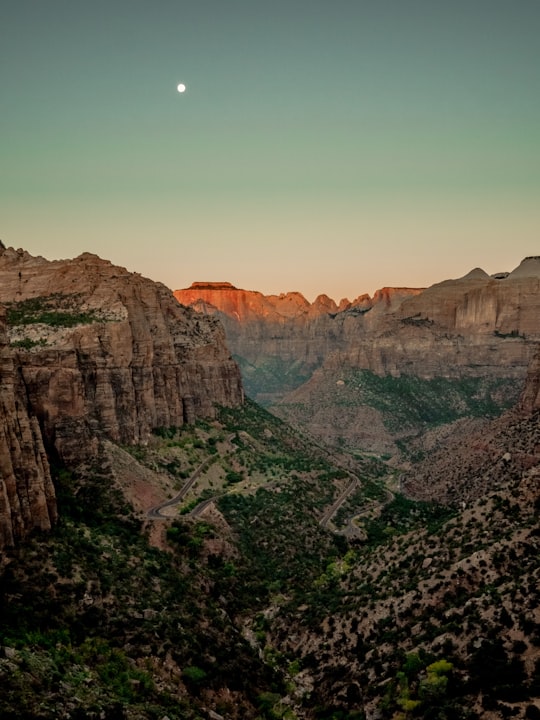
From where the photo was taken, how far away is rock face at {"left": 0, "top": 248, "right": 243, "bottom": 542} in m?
60.2

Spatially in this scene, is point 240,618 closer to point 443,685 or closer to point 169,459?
point 443,685

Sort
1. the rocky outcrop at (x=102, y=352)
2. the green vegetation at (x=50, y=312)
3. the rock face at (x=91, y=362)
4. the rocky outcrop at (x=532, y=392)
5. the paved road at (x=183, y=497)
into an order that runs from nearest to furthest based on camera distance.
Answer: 1. the rock face at (x=91, y=362)
2. the rocky outcrop at (x=102, y=352)
3. the paved road at (x=183, y=497)
4. the green vegetation at (x=50, y=312)
5. the rocky outcrop at (x=532, y=392)

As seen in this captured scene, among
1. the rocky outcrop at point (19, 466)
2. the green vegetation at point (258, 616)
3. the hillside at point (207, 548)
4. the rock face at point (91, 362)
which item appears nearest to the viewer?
the green vegetation at point (258, 616)

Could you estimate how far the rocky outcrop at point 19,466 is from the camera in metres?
47.3

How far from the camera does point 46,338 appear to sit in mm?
70062

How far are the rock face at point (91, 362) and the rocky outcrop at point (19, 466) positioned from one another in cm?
10

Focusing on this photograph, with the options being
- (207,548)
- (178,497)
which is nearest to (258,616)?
(207,548)

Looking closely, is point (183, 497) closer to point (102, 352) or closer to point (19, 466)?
point (102, 352)

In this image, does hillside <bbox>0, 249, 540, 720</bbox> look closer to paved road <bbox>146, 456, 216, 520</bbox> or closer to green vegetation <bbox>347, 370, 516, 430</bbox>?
paved road <bbox>146, 456, 216, 520</bbox>

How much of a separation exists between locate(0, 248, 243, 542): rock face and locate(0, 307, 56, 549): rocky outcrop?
4.0 inches

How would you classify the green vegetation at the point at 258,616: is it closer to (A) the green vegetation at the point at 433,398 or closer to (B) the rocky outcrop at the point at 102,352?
(B) the rocky outcrop at the point at 102,352

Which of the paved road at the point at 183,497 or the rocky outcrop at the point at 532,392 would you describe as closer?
the paved road at the point at 183,497

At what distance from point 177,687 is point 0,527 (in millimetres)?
16476

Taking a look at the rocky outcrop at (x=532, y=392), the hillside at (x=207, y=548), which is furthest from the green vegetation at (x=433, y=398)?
the rocky outcrop at (x=532, y=392)
